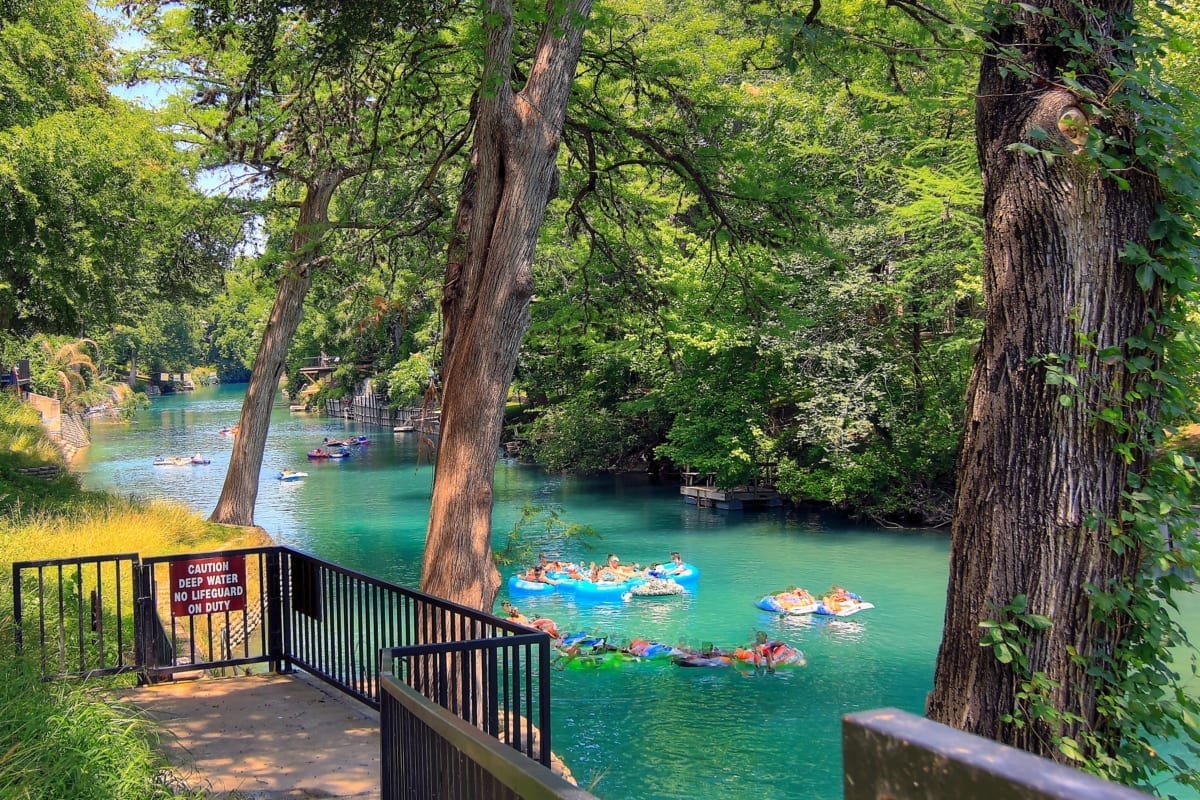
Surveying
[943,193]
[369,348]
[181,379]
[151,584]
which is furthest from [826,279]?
[181,379]

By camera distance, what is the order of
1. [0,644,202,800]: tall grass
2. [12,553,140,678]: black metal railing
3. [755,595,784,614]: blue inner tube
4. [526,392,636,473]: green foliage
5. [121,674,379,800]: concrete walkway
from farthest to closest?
[526,392,636,473]: green foliage < [755,595,784,614]: blue inner tube < [12,553,140,678]: black metal railing < [121,674,379,800]: concrete walkway < [0,644,202,800]: tall grass

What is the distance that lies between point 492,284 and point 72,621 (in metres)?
5.27

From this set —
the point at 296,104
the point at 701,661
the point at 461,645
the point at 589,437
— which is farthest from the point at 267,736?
the point at 589,437

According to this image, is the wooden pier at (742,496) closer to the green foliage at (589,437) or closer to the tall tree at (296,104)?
the green foliage at (589,437)

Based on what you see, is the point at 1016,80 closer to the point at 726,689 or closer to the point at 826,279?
the point at 726,689

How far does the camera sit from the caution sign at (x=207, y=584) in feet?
25.8

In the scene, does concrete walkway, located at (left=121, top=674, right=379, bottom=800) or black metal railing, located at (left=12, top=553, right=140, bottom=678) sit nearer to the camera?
concrete walkway, located at (left=121, top=674, right=379, bottom=800)

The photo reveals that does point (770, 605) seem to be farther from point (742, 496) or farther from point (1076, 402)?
point (1076, 402)

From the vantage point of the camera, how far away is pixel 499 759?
7.50 feet

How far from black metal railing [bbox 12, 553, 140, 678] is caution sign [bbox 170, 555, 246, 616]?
0.39 meters

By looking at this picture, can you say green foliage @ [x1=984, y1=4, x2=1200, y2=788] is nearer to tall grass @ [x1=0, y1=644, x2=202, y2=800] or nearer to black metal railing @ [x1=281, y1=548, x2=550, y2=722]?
black metal railing @ [x1=281, y1=548, x2=550, y2=722]

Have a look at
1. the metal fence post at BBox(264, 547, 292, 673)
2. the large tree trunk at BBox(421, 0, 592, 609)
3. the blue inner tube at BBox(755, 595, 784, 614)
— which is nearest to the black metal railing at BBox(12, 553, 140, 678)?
the metal fence post at BBox(264, 547, 292, 673)

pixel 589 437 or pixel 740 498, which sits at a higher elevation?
pixel 589 437

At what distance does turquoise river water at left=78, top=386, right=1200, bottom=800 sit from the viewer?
1273 centimetres
